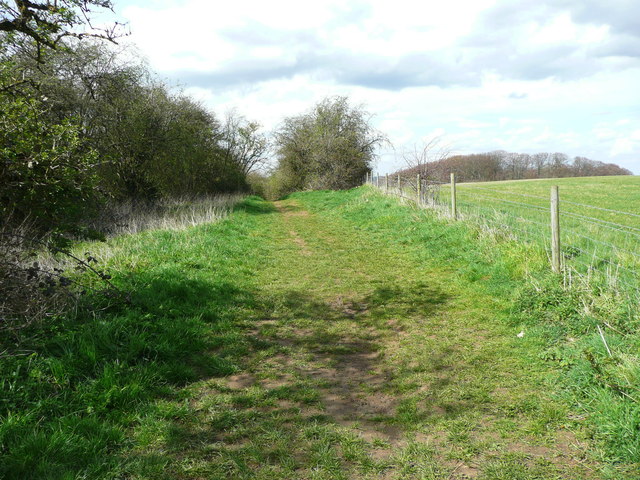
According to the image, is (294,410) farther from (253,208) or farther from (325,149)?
(325,149)

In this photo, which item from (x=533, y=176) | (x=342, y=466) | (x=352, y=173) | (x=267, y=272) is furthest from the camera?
(x=533, y=176)

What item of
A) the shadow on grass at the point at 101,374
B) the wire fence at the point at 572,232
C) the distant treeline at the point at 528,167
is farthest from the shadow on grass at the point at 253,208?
the distant treeline at the point at 528,167

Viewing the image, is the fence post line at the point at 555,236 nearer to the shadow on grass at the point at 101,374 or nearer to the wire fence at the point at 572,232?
the wire fence at the point at 572,232

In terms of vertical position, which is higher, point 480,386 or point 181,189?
point 181,189

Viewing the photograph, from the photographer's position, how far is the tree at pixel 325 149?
32.5 m

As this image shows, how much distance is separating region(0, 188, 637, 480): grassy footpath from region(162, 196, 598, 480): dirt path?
2cm

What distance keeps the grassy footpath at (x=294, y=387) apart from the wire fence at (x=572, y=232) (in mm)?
863

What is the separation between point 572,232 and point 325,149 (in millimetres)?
25974

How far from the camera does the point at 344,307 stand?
22.1 ft

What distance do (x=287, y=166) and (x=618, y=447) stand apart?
119 ft

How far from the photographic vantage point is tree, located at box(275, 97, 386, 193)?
32500mm

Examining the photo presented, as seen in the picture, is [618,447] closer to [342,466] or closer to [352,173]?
[342,466]

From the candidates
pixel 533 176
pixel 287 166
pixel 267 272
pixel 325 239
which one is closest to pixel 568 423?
pixel 267 272

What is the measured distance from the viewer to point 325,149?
32.7m
